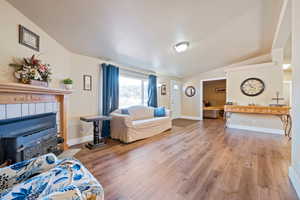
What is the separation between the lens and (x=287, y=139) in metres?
3.50

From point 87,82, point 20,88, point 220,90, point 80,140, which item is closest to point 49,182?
point 20,88

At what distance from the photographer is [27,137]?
182 centimetres

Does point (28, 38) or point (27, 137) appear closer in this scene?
point (27, 137)

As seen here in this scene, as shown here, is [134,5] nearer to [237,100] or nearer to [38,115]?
[38,115]

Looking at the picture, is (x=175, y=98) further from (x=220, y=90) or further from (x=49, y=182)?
(x=49, y=182)

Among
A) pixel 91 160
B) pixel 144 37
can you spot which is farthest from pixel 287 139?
pixel 91 160

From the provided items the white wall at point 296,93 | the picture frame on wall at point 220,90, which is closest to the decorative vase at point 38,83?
the white wall at point 296,93

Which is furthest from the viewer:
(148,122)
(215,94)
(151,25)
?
(215,94)

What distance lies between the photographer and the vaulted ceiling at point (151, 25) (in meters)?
1.94

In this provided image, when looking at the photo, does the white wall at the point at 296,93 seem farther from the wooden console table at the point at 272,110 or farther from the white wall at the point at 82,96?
the white wall at the point at 82,96

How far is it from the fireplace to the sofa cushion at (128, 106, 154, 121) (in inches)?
77.0

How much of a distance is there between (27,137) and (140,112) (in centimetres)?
279

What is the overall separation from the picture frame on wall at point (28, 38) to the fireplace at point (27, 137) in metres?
1.10

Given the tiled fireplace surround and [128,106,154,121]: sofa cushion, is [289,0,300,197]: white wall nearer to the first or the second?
[128,106,154,121]: sofa cushion
